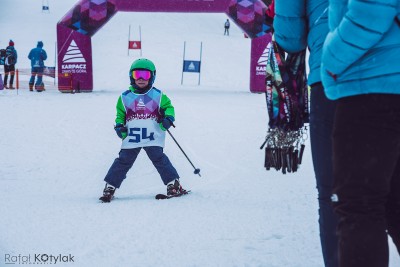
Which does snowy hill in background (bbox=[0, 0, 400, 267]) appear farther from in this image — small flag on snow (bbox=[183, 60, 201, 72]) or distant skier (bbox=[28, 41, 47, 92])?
small flag on snow (bbox=[183, 60, 201, 72])

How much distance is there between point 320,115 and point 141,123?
298 centimetres

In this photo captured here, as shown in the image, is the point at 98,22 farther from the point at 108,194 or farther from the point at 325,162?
the point at 325,162

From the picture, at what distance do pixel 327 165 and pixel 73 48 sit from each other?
1596 centimetres

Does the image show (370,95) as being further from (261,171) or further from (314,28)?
(261,171)

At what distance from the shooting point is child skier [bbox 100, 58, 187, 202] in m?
4.87

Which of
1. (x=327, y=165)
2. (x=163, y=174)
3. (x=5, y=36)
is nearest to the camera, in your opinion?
(x=327, y=165)

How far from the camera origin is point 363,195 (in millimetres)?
1745

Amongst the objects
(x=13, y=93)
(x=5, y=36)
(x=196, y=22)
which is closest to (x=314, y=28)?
(x=13, y=93)

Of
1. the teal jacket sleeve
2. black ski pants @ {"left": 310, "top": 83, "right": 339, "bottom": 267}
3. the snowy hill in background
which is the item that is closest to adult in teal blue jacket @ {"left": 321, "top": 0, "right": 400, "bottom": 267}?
black ski pants @ {"left": 310, "top": 83, "right": 339, "bottom": 267}

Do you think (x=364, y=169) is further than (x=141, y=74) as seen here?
No

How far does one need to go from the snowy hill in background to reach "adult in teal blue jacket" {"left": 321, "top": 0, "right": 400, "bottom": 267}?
1219 mm

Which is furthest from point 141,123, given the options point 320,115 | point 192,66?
point 192,66

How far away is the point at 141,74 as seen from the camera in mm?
4859

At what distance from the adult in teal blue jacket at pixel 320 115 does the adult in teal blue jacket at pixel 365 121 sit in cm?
24
